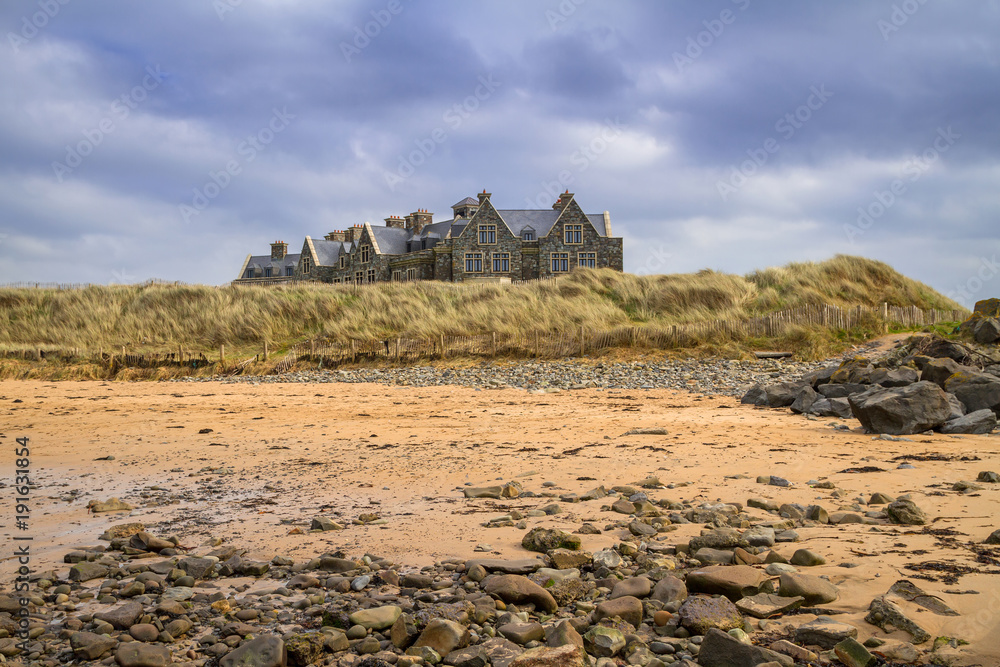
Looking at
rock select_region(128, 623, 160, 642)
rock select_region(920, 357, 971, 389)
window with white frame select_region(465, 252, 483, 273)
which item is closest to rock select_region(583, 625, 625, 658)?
rock select_region(128, 623, 160, 642)

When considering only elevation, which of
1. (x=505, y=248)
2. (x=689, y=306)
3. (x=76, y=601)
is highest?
(x=505, y=248)

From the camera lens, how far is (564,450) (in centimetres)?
789

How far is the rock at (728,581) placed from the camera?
11.5 ft

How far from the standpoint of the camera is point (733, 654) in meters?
2.85

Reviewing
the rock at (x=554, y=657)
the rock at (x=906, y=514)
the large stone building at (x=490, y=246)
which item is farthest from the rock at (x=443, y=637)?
the large stone building at (x=490, y=246)

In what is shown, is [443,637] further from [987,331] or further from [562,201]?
[562,201]

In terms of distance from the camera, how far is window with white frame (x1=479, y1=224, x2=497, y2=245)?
4478cm

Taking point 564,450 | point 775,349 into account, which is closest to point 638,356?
point 775,349

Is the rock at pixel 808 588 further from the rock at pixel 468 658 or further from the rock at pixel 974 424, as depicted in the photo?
the rock at pixel 974 424

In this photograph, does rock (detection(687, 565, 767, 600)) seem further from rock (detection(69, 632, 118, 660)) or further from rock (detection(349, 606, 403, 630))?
rock (detection(69, 632, 118, 660))

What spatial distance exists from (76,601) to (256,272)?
5792 centimetres

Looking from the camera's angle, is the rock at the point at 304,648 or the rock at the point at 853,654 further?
the rock at the point at 304,648

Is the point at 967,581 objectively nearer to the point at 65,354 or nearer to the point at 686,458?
the point at 686,458

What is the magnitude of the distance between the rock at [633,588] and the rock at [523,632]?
1.83ft
